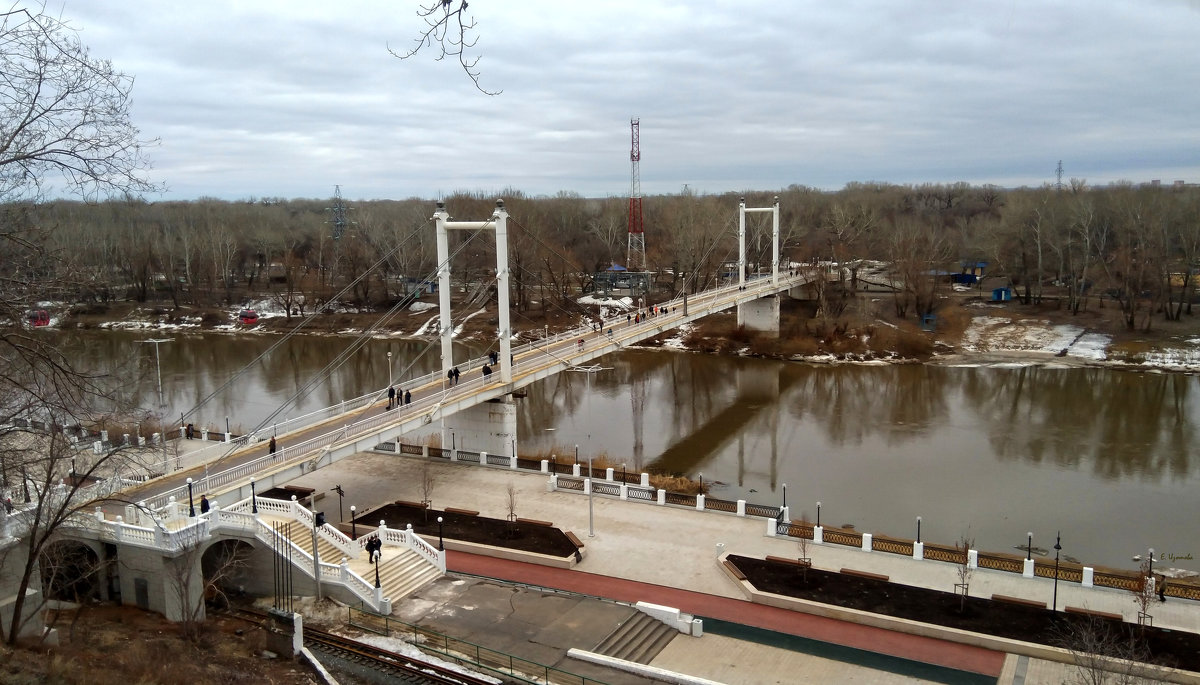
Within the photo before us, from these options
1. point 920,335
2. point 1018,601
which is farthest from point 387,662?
point 920,335

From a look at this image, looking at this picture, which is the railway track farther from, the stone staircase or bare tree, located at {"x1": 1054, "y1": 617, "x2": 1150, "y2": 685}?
bare tree, located at {"x1": 1054, "y1": 617, "x2": 1150, "y2": 685}

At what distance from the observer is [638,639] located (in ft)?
51.4

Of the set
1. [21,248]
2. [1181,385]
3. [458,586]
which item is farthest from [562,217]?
[21,248]

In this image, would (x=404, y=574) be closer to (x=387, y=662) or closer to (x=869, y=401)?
(x=387, y=662)

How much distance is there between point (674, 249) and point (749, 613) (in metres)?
54.2

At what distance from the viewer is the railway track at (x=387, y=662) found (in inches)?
530

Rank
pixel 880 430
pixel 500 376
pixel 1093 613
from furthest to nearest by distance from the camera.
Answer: pixel 880 430, pixel 500 376, pixel 1093 613

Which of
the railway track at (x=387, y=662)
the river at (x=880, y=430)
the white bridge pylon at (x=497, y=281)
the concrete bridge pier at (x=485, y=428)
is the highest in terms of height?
the white bridge pylon at (x=497, y=281)

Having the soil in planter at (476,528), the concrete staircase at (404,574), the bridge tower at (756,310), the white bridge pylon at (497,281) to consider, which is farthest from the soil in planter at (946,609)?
the bridge tower at (756,310)

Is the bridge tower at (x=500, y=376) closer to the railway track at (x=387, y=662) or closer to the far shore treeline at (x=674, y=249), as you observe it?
the railway track at (x=387, y=662)

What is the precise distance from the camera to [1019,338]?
54.4m

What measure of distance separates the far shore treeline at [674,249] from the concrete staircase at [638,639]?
3639cm

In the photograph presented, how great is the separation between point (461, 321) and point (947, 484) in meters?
44.7

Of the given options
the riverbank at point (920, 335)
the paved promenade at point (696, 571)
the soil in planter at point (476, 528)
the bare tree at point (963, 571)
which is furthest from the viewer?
the riverbank at point (920, 335)
